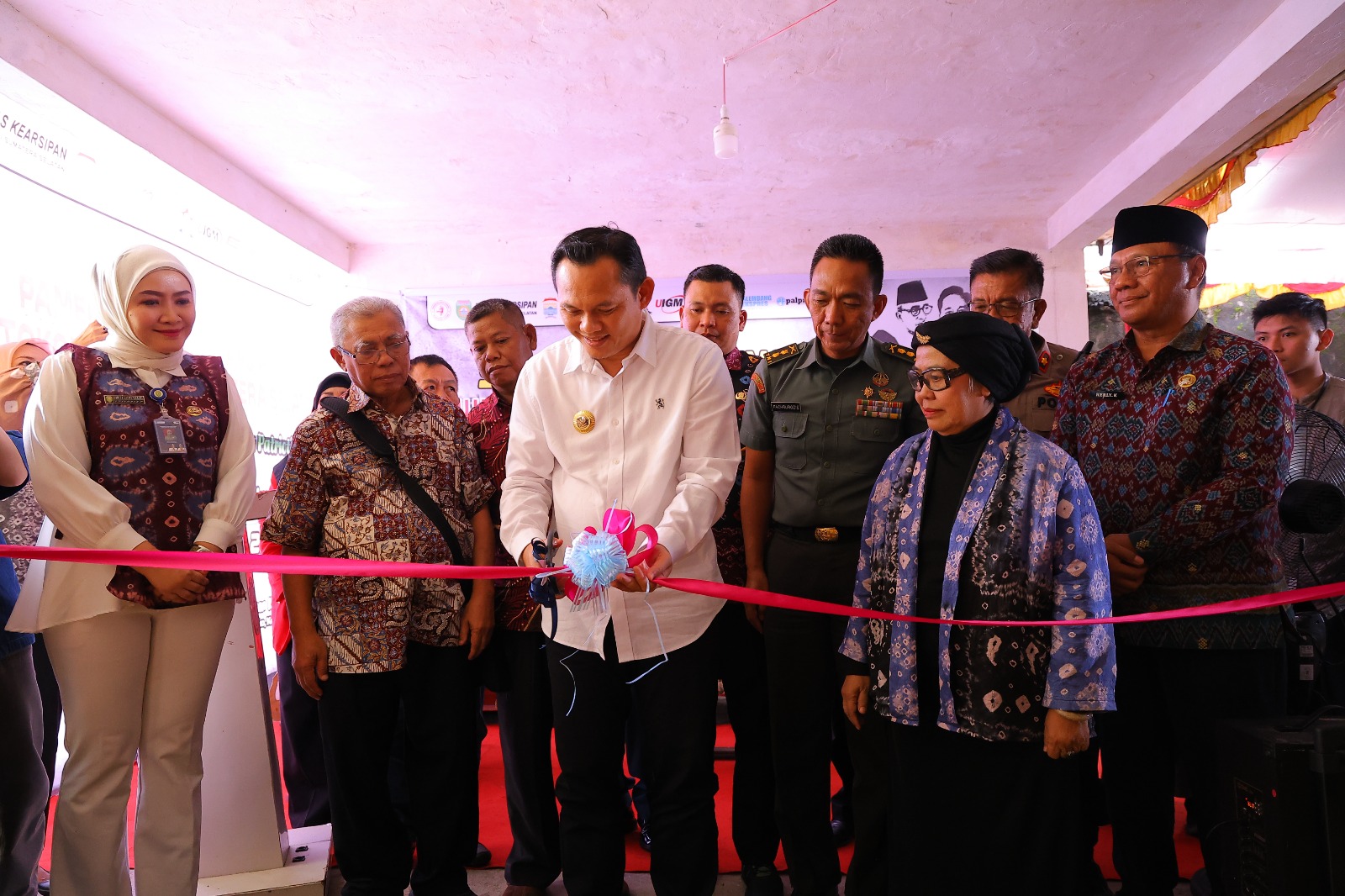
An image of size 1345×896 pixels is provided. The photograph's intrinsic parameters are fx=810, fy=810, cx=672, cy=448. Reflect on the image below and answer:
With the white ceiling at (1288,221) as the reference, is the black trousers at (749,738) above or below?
below

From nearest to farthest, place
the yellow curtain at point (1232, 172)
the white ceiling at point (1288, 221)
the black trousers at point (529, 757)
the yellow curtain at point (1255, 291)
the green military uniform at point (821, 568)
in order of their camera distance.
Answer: the green military uniform at point (821, 568), the black trousers at point (529, 757), the yellow curtain at point (1232, 172), the white ceiling at point (1288, 221), the yellow curtain at point (1255, 291)

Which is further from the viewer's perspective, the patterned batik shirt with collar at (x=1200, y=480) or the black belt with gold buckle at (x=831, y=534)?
the black belt with gold buckle at (x=831, y=534)

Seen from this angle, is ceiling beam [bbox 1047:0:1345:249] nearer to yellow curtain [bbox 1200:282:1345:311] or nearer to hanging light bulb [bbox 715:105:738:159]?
yellow curtain [bbox 1200:282:1345:311]

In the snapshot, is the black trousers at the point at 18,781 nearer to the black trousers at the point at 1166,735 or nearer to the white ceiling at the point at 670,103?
the black trousers at the point at 1166,735

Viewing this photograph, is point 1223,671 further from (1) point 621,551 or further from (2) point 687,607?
(1) point 621,551

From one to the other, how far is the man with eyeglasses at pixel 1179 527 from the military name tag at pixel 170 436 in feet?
8.62

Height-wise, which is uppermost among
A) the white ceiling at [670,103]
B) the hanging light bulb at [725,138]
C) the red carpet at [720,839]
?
the white ceiling at [670,103]

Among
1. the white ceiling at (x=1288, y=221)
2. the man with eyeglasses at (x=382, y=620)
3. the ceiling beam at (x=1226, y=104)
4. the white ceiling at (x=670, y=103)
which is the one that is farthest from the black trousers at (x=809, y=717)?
the white ceiling at (x=1288, y=221)

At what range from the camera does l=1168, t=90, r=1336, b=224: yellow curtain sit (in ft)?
15.5

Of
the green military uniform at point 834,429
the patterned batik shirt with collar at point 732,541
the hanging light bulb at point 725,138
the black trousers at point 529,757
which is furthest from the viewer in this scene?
the hanging light bulb at point 725,138

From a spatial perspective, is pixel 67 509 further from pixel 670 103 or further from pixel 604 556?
pixel 670 103

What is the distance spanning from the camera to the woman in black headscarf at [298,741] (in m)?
3.22

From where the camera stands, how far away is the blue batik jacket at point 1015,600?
1.92 meters

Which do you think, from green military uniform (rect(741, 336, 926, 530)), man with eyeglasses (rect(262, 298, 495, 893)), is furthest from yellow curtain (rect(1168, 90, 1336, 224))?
man with eyeglasses (rect(262, 298, 495, 893))
